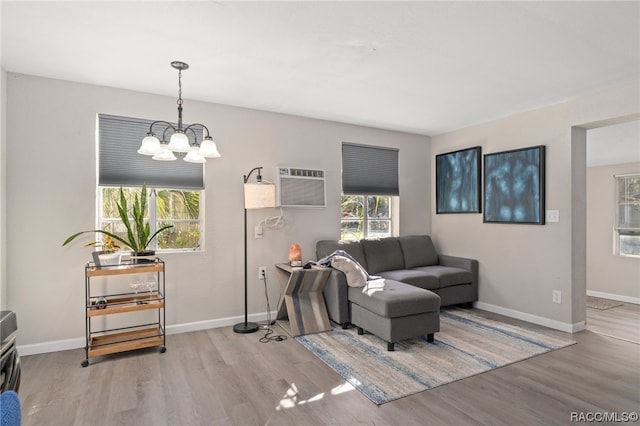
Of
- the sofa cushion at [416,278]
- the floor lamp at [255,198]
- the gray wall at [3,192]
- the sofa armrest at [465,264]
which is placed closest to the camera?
the gray wall at [3,192]

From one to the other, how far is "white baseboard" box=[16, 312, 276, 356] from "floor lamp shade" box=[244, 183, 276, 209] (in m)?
1.27

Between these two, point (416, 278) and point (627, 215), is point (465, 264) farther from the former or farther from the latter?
point (627, 215)

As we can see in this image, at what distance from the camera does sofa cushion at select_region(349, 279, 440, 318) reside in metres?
3.06

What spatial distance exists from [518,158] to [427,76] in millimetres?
1797

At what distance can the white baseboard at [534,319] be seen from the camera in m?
3.66

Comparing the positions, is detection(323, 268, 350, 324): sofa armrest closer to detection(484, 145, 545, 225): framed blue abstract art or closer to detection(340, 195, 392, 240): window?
detection(340, 195, 392, 240): window

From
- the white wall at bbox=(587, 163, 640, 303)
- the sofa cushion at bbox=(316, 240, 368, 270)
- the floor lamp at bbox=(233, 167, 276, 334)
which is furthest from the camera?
the white wall at bbox=(587, 163, 640, 303)

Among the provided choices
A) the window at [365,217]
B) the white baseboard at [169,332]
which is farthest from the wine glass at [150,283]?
the window at [365,217]

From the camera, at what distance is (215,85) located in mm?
3258

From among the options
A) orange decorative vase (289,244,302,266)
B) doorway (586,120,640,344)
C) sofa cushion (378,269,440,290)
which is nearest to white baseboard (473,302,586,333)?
doorway (586,120,640,344)

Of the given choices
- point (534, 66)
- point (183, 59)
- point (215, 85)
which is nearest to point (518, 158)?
point (534, 66)

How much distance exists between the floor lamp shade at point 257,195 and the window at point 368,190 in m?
1.30

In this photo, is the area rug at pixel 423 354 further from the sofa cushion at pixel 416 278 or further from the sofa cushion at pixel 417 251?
the sofa cushion at pixel 417 251

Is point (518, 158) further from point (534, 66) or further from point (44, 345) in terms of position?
point (44, 345)
